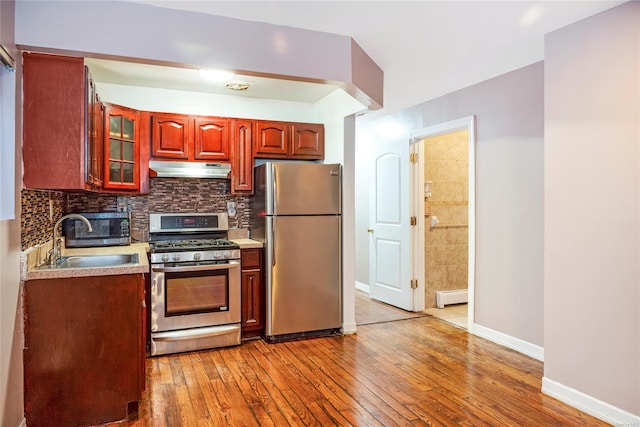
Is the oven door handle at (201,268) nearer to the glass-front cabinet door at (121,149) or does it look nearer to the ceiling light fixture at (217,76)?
the glass-front cabinet door at (121,149)

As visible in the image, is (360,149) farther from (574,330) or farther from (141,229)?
(574,330)

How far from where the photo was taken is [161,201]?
13.5 ft

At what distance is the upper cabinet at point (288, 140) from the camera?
416 centimetres

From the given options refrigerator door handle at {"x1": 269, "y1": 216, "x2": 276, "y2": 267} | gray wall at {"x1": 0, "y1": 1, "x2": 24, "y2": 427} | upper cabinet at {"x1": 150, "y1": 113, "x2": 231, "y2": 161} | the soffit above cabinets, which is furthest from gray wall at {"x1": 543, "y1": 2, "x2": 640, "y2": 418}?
gray wall at {"x1": 0, "y1": 1, "x2": 24, "y2": 427}

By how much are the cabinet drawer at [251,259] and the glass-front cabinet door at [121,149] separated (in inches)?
44.4

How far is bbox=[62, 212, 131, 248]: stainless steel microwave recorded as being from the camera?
3.53m

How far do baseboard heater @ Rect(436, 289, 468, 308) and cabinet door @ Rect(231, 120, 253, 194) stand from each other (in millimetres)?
2635

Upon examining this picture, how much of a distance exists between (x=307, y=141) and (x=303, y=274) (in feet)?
4.52

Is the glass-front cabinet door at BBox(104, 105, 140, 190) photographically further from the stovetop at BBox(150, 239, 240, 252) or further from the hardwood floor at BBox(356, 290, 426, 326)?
the hardwood floor at BBox(356, 290, 426, 326)

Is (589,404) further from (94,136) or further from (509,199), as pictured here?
(94,136)

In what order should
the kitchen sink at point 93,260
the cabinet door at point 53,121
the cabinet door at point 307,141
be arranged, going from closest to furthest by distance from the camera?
the cabinet door at point 53,121, the kitchen sink at point 93,260, the cabinet door at point 307,141

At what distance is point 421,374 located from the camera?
122 inches

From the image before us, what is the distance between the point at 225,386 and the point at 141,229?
1855 mm

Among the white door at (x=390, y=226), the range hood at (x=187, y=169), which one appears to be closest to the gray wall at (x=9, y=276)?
the range hood at (x=187, y=169)
